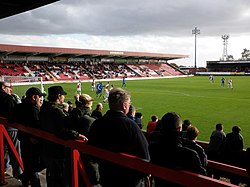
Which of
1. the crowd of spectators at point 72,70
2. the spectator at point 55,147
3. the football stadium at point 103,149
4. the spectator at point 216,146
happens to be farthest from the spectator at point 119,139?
the crowd of spectators at point 72,70

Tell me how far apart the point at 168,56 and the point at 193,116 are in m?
70.4

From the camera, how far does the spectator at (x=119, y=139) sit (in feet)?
9.32

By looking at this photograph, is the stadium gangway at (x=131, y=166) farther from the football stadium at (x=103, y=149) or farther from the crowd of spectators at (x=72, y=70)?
the crowd of spectators at (x=72, y=70)

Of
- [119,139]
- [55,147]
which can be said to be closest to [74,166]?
[55,147]

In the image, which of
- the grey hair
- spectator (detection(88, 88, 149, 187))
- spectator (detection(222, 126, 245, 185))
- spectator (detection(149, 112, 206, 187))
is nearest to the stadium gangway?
spectator (detection(88, 88, 149, 187))

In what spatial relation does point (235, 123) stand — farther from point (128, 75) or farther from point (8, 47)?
point (128, 75)

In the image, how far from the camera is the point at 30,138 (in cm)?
465

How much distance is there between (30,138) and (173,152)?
277 centimetres

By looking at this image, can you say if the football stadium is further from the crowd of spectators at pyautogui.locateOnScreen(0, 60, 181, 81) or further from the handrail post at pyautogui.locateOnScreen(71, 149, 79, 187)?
the crowd of spectators at pyautogui.locateOnScreen(0, 60, 181, 81)

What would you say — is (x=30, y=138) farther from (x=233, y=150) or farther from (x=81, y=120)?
(x=233, y=150)

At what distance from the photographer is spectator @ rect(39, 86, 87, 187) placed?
161 inches

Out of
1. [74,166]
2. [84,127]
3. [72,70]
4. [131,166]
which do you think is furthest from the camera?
[72,70]

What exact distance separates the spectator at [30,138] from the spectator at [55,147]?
414 mm

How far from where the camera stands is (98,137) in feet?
10.2
